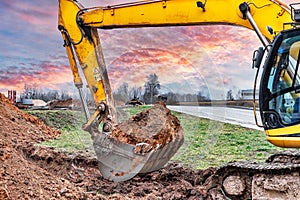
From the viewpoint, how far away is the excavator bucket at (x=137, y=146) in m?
5.38

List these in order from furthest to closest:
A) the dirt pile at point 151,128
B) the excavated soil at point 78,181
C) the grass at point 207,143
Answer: the grass at point 207,143 → the dirt pile at point 151,128 → the excavated soil at point 78,181

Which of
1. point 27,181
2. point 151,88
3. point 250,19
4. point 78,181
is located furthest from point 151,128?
point 250,19

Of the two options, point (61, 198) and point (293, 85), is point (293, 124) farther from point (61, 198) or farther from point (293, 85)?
point (61, 198)

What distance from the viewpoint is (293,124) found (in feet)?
13.3

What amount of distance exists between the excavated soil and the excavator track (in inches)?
12.5

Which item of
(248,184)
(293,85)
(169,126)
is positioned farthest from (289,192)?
(169,126)

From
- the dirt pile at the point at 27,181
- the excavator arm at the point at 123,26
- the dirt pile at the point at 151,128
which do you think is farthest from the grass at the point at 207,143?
the dirt pile at the point at 27,181

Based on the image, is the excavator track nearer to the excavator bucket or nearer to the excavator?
the excavator

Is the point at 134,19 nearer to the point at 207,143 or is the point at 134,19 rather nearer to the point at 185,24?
the point at 185,24

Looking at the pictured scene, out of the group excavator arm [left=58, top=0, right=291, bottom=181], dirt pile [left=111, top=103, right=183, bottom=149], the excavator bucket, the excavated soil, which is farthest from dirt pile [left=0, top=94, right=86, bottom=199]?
dirt pile [left=111, top=103, right=183, bottom=149]

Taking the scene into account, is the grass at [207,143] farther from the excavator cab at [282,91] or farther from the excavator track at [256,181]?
the excavator cab at [282,91]

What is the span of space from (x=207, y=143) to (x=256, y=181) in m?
3.52

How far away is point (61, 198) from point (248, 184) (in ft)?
7.22

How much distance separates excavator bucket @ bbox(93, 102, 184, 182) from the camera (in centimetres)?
538
